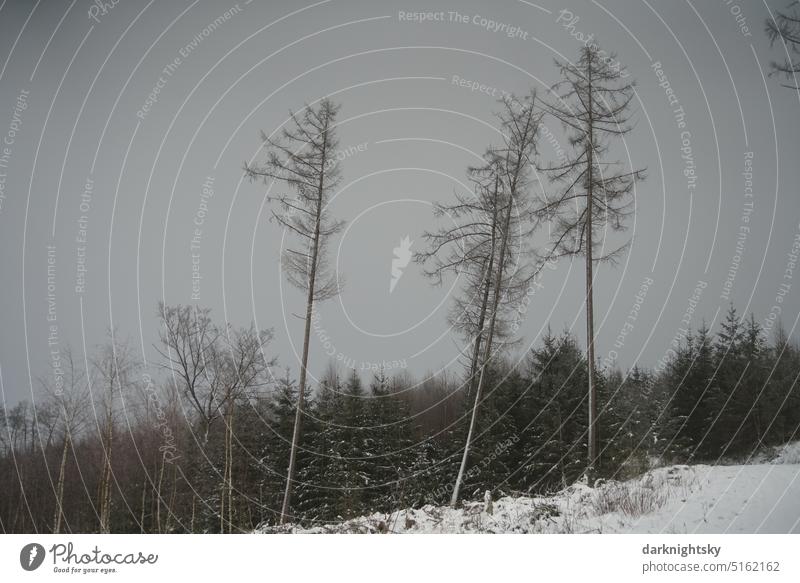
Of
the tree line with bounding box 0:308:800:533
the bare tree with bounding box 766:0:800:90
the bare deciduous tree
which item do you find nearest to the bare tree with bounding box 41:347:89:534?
the tree line with bounding box 0:308:800:533

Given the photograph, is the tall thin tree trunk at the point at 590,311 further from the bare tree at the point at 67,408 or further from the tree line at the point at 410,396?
the bare tree at the point at 67,408

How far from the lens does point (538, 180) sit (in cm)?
1165

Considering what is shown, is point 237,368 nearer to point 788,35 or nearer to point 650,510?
point 650,510

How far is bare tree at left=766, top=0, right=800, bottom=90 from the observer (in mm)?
9281

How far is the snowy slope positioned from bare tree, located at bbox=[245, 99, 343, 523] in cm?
424

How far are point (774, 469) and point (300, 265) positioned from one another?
10000 mm

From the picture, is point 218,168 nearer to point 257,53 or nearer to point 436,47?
point 257,53

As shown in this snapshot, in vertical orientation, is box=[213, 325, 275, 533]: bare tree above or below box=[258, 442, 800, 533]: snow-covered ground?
above

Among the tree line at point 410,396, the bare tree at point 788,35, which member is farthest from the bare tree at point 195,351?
the bare tree at point 788,35

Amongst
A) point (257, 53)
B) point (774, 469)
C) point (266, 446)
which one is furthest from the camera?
point (266, 446)

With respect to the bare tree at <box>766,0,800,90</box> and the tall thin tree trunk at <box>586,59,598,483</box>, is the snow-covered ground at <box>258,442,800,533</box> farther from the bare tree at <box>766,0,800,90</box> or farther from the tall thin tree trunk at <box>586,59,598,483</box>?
the bare tree at <box>766,0,800,90</box>

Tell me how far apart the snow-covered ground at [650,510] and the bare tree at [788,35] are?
721 centimetres

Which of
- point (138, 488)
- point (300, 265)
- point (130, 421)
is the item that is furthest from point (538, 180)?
point (138, 488)

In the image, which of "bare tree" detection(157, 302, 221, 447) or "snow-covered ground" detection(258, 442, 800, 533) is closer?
"snow-covered ground" detection(258, 442, 800, 533)
